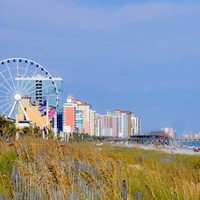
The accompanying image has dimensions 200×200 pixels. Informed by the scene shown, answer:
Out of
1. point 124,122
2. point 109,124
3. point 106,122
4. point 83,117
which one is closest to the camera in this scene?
point 83,117

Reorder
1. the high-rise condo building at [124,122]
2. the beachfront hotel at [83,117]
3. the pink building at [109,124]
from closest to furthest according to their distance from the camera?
the beachfront hotel at [83,117] < the pink building at [109,124] < the high-rise condo building at [124,122]

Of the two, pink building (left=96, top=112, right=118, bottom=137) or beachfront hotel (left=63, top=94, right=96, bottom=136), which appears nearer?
beachfront hotel (left=63, top=94, right=96, bottom=136)

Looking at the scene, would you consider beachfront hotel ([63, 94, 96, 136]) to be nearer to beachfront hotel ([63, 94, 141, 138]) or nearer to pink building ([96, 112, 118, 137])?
beachfront hotel ([63, 94, 141, 138])

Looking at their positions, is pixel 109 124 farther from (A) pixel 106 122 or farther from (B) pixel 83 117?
(B) pixel 83 117

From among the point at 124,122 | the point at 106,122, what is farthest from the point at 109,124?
the point at 124,122

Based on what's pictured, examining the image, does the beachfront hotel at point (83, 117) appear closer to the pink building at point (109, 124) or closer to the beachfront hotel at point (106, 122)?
the beachfront hotel at point (106, 122)

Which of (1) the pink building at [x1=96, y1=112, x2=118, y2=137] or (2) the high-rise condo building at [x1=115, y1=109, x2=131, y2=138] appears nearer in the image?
(1) the pink building at [x1=96, y1=112, x2=118, y2=137]

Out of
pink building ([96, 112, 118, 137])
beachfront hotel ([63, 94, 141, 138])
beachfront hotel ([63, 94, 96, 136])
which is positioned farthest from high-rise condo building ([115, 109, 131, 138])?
beachfront hotel ([63, 94, 96, 136])

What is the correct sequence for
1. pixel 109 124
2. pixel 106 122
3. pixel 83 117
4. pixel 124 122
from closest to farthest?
pixel 83 117
pixel 106 122
pixel 124 122
pixel 109 124

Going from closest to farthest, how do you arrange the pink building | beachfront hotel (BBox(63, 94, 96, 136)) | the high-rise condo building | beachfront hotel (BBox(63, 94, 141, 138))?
beachfront hotel (BBox(63, 94, 96, 136)) → beachfront hotel (BBox(63, 94, 141, 138)) → the pink building → the high-rise condo building

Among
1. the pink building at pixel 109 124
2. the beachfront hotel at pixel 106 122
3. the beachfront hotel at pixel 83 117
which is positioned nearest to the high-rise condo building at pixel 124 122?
the beachfront hotel at pixel 106 122

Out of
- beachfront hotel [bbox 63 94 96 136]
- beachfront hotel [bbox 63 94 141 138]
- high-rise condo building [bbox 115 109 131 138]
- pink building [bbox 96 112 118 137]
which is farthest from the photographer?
high-rise condo building [bbox 115 109 131 138]

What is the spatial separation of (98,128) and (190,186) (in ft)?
458

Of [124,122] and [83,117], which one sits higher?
[124,122]
